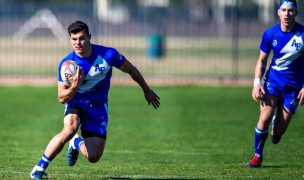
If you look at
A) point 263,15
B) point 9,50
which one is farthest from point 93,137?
point 9,50

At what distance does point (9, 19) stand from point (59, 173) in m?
21.1

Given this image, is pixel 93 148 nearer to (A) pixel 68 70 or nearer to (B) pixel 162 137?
(A) pixel 68 70

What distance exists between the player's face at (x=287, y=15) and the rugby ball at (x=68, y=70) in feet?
10.6

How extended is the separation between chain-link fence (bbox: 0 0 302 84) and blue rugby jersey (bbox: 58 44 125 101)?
1598cm

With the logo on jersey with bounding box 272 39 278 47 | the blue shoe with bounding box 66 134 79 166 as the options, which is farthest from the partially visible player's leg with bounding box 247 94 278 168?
the blue shoe with bounding box 66 134 79 166

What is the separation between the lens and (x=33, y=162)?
1170 cm

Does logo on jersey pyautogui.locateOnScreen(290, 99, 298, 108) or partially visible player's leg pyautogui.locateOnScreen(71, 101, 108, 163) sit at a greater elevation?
partially visible player's leg pyautogui.locateOnScreen(71, 101, 108, 163)

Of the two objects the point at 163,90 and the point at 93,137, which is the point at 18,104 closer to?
the point at 163,90

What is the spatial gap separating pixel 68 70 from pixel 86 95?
27.3 inches

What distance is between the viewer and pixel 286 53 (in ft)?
36.8

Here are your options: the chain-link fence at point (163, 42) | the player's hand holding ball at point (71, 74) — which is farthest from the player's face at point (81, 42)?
the chain-link fence at point (163, 42)

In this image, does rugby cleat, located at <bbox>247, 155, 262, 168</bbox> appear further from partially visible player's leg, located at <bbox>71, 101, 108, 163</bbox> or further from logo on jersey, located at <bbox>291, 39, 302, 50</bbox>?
partially visible player's leg, located at <bbox>71, 101, 108, 163</bbox>

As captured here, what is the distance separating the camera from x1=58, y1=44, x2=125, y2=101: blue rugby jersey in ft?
32.4

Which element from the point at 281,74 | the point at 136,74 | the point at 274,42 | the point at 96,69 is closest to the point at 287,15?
the point at 274,42
